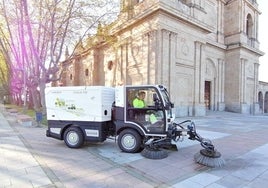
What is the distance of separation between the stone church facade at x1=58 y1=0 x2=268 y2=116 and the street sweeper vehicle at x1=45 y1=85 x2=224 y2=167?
467 inches

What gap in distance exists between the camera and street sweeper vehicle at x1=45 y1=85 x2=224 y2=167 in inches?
278

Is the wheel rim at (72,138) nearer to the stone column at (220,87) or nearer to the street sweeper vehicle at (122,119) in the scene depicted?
the street sweeper vehicle at (122,119)

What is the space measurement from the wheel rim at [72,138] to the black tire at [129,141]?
5.07 ft

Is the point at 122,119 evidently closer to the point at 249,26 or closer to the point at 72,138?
the point at 72,138

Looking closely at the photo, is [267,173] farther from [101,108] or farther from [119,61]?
[119,61]

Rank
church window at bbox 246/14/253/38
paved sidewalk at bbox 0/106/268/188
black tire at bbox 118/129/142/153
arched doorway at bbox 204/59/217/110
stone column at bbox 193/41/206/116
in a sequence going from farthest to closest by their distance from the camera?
church window at bbox 246/14/253/38 → arched doorway at bbox 204/59/217/110 → stone column at bbox 193/41/206/116 → black tire at bbox 118/129/142/153 → paved sidewalk at bbox 0/106/268/188

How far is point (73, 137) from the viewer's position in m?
8.01

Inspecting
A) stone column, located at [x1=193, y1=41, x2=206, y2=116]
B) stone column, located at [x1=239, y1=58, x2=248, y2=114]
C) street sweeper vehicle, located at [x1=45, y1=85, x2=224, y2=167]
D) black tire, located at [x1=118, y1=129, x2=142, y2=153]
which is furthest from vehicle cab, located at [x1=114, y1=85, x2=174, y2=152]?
stone column, located at [x1=239, y1=58, x2=248, y2=114]

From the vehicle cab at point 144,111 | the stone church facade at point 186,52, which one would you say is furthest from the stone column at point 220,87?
the vehicle cab at point 144,111

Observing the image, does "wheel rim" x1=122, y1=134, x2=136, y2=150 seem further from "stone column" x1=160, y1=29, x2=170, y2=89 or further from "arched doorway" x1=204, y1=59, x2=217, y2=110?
"arched doorway" x1=204, y1=59, x2=217, y2=110

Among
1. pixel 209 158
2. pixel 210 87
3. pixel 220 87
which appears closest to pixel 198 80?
pixel 210 87

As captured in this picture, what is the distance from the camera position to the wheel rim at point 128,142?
7.37 m

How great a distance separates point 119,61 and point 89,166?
21.2 m

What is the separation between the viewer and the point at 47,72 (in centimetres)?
Result: 1852
